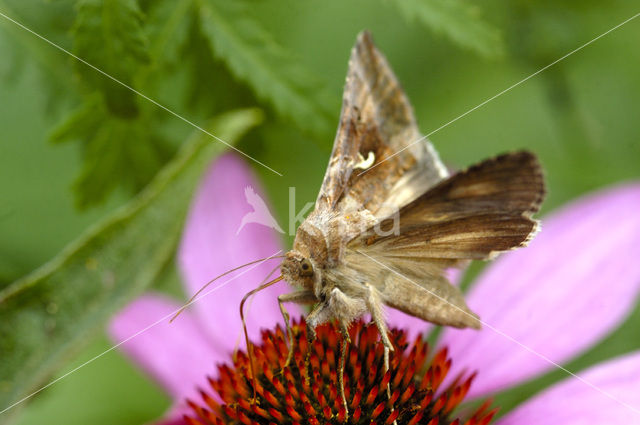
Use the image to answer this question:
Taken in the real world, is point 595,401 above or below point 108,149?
below

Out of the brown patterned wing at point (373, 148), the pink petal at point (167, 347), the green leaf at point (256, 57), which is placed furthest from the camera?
the pink petal at point (167, 347)

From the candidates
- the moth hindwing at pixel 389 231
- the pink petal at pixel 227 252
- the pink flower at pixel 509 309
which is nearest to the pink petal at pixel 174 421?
the pink flower at pixel 509 309

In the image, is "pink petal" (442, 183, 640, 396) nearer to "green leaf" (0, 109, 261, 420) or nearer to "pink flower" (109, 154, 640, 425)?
"pink flower" (109, 154, 640, 425)

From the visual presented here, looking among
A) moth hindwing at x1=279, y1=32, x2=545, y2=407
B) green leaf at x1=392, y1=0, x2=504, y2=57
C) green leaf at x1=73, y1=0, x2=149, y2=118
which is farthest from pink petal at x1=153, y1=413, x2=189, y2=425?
green leaf at x1=392, y1=0, x2=504, y2=57

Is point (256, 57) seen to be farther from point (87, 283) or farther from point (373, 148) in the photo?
point (87, 283)

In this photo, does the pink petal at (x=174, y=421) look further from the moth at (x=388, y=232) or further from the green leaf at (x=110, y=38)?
the green leaf at (x=110, y=38)

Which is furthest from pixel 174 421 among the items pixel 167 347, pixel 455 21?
pixel 455 21

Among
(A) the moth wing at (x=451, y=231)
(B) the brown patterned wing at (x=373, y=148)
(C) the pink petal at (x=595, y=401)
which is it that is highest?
(B) the brown patterned wing at (x=373, y=148)
